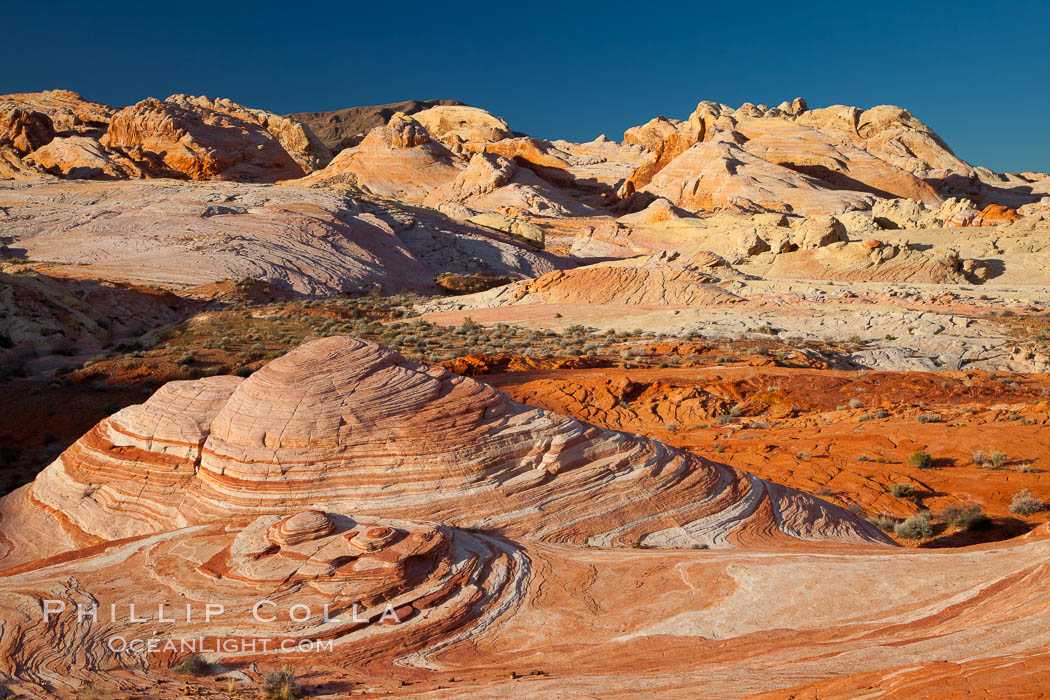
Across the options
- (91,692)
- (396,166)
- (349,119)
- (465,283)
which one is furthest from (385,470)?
(349,119)

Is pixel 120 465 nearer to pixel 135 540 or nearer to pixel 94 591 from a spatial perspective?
pixel 135 540

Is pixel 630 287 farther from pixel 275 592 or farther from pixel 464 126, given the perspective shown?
pixel 464 126

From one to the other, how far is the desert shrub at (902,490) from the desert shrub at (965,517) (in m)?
0.78

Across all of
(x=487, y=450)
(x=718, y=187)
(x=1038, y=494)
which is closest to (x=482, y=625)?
A: (x=487, y=450)

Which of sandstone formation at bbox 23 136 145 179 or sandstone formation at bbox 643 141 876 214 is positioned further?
sandstone formation at bbox 643 141 876 214

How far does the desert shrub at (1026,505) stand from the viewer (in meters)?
9.35

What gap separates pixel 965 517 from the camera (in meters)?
9.27

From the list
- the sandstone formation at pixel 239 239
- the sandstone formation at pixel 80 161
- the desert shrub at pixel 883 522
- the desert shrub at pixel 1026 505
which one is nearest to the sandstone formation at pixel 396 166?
the sandstone formation at pixel 80 161

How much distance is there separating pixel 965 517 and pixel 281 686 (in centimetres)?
890

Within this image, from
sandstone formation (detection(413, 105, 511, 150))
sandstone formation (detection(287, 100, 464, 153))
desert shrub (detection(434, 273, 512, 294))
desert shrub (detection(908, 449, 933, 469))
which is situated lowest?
desert shrub (detection(908, 449, 933, 469))

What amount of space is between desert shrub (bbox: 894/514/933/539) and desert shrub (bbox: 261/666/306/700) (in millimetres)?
7849

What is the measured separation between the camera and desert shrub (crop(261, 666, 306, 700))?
408cm

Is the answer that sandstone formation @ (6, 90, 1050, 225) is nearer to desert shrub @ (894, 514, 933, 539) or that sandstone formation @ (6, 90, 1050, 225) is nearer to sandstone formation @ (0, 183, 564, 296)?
sandstone formation @ (0, 183, 564, 296)

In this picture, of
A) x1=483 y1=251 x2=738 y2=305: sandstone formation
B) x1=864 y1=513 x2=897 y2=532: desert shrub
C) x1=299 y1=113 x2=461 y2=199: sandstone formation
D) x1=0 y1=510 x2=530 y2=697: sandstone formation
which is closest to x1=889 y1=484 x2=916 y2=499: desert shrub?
x1=864 y1=513 x2=897 y2=532: desert shrub
